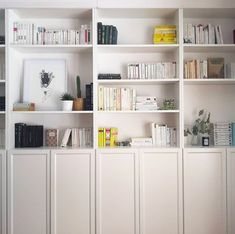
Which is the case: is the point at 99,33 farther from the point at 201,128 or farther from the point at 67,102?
the point at 201,128

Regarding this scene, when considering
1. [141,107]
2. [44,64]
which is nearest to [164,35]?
[141,107]

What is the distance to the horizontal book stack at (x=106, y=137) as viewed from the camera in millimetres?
2883

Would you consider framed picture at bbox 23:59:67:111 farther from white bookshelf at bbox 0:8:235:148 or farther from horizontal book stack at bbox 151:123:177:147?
horizontal book stack at bbox 151:123:177:147

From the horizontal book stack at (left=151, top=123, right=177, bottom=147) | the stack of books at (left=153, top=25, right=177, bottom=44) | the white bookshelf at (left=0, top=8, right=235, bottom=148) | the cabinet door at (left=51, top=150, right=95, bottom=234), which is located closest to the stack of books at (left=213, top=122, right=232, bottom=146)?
the white bookshelf at (left=0, top=8, right=235, bottom=148)

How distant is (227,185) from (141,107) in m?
1.18

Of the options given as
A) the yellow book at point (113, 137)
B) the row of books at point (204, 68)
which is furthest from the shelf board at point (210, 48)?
the yellow book at point (113, 137)

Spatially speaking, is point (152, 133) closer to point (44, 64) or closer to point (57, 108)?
point (57, 108)

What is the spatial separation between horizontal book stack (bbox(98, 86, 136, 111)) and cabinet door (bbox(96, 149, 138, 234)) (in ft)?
1.56

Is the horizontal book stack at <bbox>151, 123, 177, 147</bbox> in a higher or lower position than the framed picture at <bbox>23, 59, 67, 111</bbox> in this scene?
lower

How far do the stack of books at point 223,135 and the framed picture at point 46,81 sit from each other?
5.68ft

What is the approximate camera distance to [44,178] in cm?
269

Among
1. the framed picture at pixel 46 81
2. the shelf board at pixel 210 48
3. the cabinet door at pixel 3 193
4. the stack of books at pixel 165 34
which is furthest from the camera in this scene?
the framed picture at pixel 46 81

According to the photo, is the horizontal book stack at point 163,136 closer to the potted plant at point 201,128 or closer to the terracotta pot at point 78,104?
the potted plant at point 201,128

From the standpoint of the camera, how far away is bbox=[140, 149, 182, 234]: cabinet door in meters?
2.72
